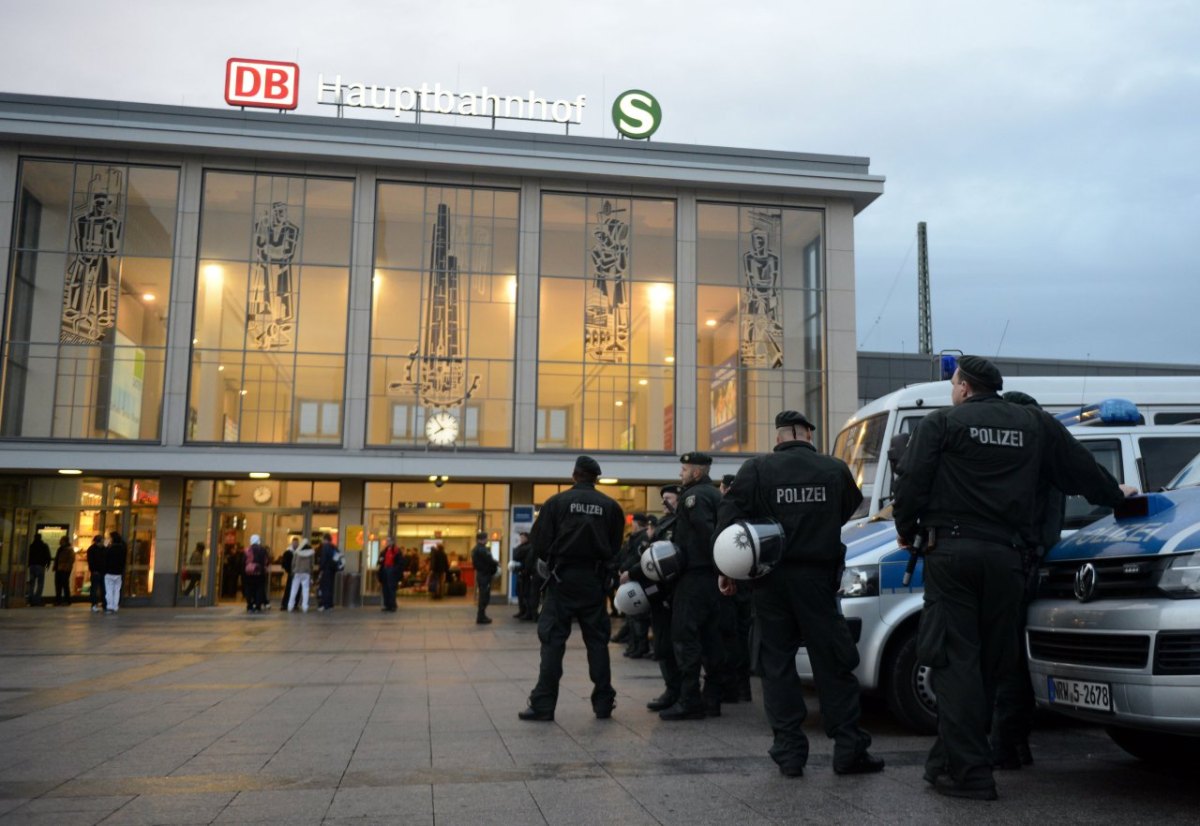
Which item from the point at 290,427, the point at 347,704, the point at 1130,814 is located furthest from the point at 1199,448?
the point at 290,427

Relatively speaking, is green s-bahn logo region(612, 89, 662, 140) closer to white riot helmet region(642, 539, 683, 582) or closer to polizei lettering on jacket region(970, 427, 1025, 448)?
white riot helmet region(642, 539, 683, 582)

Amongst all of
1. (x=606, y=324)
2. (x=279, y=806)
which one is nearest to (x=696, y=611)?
(x=279, y=806)

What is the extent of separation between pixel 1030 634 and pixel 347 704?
A: 5652 millimetres

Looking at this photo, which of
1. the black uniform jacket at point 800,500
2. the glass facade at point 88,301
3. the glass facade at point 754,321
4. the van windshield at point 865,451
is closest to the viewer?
the black uniform jacket at point 800,500

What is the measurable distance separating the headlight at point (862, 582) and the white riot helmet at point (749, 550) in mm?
1574

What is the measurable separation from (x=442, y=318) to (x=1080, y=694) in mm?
24801

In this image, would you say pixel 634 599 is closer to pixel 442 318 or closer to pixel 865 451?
pixel 865 451

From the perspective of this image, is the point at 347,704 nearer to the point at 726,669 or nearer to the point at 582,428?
the point at 726,669

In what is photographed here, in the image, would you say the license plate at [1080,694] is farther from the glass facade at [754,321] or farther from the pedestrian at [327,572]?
the glass facade at [754,321]

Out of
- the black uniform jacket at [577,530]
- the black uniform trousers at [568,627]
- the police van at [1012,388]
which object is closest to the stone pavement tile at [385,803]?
the black uniform trousers at [568,627]

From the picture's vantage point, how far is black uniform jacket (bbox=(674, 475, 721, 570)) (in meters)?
7.81

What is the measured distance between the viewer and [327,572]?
1005 inches

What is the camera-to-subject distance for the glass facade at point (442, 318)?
28.2m

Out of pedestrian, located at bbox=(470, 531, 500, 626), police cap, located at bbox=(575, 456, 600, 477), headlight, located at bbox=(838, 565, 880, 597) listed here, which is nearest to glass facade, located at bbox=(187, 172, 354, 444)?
pedestrian, located at bbox=(470, 531, 500, 626)
